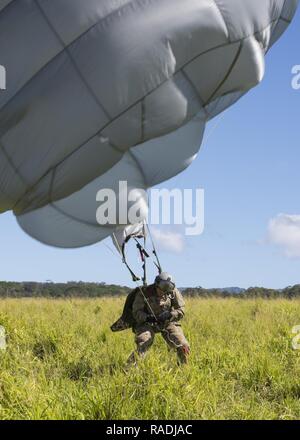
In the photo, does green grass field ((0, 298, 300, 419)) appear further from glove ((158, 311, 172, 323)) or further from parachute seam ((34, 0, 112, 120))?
parachute seam ((34, 0, 112, 120))

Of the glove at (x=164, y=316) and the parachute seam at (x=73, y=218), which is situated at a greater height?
the parachute seam at (x=73, y=218)

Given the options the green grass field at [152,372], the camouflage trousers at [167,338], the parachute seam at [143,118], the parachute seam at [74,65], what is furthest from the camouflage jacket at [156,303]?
the parachute seam at [74,65]

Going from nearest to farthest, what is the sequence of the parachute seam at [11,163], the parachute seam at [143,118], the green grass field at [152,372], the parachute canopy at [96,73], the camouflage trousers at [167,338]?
the green grass field at [152,372] → the parachute canopy at [96,73] → the parachute seam at [143,118] → the parachute seam at [11,163] → the camouflage trousers at [167,338]

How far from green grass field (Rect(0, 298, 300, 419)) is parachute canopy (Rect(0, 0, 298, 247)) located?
1.94 m

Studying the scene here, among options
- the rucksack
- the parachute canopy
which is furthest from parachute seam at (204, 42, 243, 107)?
the rucksack

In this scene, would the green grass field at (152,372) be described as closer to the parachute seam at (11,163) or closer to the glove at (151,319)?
the glove at (151,319)

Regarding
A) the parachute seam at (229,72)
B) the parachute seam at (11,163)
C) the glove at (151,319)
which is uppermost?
the parachute seam at (11,163)

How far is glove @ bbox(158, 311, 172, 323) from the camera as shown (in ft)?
24.4

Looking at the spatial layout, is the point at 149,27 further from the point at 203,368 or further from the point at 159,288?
the point at 203,368

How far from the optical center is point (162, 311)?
7.47 metres

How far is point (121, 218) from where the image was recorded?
7.65 meters

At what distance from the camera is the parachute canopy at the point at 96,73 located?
5645 mm

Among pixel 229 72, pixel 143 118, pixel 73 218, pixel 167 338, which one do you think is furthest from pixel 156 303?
pixel 229 72

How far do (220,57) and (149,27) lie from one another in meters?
0.94
